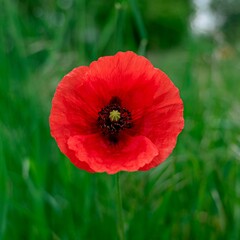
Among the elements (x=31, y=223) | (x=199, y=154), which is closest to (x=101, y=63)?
(x=31, y=223)

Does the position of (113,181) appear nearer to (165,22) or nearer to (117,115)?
(117,115)

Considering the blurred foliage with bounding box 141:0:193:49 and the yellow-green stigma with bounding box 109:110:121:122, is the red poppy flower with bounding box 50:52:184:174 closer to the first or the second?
the yellow-green stigma with bounding box 109:110:121:122

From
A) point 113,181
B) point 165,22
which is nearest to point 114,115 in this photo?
point 113,181

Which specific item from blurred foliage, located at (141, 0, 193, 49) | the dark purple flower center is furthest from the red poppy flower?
blurred foliage, located at (141, 0, 193, 49)

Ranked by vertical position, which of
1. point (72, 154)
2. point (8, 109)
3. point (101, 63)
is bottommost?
point (72, 154)

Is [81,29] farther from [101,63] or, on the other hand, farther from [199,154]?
[101,63]

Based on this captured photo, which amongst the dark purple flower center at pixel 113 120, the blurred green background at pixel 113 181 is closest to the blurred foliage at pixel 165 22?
the blurred green background at pixel 113 181

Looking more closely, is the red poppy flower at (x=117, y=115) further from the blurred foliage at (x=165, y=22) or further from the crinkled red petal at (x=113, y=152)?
the blurred foliage at (x=165, y=22)

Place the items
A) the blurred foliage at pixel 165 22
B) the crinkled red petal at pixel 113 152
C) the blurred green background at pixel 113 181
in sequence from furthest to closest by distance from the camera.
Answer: the blurred foliage at pixel 165 22
the blurred green background at pixel 113 181
the crinkled red petal at pixel 113 152

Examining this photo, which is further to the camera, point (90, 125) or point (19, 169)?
point (19, 169)
